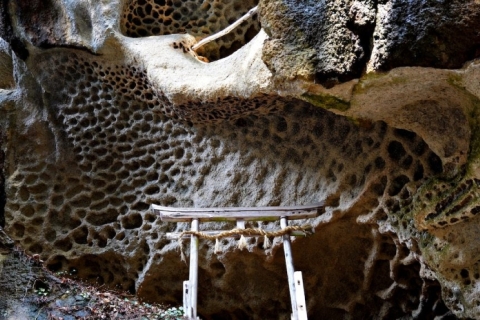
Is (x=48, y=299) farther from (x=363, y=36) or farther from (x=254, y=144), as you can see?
(x=363, y=36)

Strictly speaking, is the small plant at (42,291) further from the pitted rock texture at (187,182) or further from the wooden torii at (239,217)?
the pitted rock texture at (187,182)

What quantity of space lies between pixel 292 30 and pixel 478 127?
1.22 meters

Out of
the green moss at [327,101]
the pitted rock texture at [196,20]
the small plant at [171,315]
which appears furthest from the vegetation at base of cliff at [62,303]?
the pitted rock texture at [196,20]

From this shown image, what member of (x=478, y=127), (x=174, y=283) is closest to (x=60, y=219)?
(x=174, y=283)

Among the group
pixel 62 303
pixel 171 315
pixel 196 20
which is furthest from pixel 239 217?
pixel 196 20

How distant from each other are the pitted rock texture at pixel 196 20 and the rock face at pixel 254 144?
0.05 ft

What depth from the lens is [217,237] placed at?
4.68 metres

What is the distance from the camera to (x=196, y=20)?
6.22 metres

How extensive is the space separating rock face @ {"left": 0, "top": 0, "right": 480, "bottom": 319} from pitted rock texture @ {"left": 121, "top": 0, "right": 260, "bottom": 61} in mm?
15

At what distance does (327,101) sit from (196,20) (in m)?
2.46

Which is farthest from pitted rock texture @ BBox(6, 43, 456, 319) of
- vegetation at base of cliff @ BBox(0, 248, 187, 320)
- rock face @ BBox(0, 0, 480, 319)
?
vegetation at base of cliff @ BBox(0, 248, 187, 320)

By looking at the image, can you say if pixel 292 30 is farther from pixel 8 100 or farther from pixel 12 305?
pixel 8 100

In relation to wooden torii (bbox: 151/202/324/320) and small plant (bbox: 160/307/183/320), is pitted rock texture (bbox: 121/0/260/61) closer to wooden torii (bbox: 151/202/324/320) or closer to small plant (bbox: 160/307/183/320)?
wooden torii (bbox: 151/202/324/320)

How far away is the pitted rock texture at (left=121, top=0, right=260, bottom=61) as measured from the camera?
6.11 m
